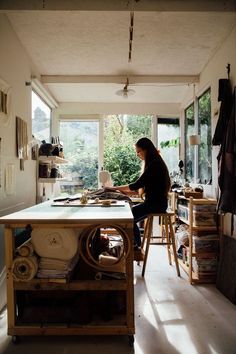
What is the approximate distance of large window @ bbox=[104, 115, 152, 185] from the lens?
20.9 feet

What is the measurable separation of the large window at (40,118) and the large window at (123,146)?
56.2 inches

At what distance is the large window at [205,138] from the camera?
357cm

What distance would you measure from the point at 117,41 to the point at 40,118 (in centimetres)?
187

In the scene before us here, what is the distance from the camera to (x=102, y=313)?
1982 mm

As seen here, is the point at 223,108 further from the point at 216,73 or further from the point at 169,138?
the point at 169,138

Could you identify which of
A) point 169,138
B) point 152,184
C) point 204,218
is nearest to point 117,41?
point 152,184

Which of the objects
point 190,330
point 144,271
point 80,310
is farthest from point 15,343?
point 144,271

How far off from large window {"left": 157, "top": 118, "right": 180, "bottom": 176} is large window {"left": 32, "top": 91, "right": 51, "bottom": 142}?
1957 mm

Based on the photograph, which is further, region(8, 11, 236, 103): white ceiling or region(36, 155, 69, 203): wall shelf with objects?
region(36, 155, 69, 203): wall shelf with objects

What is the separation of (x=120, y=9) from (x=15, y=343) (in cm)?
251

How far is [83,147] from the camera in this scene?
17.2 feet

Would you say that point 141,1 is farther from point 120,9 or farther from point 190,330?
point 190,330

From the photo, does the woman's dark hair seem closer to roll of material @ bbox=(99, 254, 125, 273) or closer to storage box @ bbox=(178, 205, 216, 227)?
storage box @ bbox=(178, 205, 216, 227)

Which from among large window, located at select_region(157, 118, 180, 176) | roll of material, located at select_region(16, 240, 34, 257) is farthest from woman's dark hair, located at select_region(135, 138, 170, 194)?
large window, located at select_region(157, 118, 180, 176)
